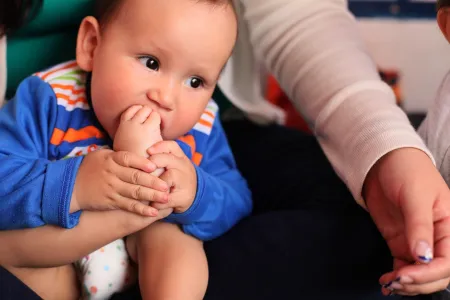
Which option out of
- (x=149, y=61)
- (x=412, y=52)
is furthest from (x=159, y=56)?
(x=412, y=52)

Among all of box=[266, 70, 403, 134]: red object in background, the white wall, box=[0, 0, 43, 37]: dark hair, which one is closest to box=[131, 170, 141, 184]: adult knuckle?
box=[0, 0, 43, 37]: dark hair

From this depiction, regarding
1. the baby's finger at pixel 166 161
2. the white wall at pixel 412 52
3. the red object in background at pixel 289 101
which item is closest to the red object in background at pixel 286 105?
the red object in background at pixel 289 101

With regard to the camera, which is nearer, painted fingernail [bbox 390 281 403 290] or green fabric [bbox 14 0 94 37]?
painted fingernail [bbox 390 281 403 290]

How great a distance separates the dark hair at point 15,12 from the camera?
0.75 m

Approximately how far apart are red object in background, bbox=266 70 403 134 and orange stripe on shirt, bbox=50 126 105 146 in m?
0.87

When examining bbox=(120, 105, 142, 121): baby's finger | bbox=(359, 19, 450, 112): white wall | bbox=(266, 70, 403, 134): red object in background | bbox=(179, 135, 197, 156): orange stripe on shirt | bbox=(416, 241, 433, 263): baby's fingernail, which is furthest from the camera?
bbox=(359, 19, 450, 112): white wall

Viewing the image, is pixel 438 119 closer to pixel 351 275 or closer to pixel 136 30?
pixel 351 275

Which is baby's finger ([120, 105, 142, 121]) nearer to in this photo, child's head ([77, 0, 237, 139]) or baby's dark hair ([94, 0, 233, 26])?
child's head ([77, 0, 237, 139])

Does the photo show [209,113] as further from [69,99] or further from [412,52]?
[412,52]

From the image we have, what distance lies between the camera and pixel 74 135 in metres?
0.71

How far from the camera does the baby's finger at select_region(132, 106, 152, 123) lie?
2.11 ft

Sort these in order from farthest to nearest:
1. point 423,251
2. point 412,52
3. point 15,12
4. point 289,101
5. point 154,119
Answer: point 412,52 < point 289,101 < point 15,12 < point 154,119 < point 423,251

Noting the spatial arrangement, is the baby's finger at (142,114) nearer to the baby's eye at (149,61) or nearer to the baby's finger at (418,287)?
the baby's eye at (149,61)

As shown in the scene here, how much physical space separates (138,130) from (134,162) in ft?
0.18
